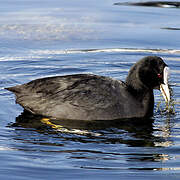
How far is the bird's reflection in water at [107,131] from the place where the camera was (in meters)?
6.96

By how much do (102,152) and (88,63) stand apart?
4930 millimetres

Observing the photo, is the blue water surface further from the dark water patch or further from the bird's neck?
the dark water patch

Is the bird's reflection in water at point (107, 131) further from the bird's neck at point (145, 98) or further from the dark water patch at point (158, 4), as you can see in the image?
the dark water patch at point (158, 4)

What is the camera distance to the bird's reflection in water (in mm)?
6961

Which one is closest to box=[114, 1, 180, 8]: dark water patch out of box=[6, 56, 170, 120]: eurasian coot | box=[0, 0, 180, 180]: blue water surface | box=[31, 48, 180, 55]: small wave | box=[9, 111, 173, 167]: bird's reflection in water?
box=[0, 0, 180, 180]: blue water surface

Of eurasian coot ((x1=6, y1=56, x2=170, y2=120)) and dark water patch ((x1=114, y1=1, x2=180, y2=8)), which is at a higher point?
dark water patch ((x1=114, y1=1, x2=180, y2=8))

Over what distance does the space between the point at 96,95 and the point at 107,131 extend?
67 centimetres

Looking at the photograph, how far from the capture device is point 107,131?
7590 mm

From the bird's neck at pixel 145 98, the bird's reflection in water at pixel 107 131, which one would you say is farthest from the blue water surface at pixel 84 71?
the bird's neck at pixel 145 98

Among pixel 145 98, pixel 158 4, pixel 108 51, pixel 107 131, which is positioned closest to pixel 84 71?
pixel 108 51

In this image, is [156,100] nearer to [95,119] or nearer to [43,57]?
[95,119]

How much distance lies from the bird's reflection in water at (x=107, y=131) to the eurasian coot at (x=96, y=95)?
0.13 m

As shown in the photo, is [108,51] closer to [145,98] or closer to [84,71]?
[84,71]

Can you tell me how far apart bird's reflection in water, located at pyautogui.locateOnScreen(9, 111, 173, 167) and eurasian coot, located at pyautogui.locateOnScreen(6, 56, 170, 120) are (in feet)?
0.42
